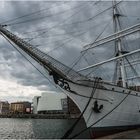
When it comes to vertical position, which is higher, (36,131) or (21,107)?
(21,107)

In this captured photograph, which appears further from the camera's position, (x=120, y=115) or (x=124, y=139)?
(x=120, y=115)

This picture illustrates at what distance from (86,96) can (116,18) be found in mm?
12563

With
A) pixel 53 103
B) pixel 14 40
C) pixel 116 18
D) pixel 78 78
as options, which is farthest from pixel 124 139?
pixel 53 103

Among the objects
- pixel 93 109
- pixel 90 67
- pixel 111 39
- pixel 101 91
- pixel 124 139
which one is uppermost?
pixel 111 39

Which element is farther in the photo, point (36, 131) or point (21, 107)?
point (21, 107)

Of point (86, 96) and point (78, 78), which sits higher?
point (78, 78)

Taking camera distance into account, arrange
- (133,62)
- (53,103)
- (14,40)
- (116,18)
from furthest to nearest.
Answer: (53,103)
(133,62)
(116,18)
(14,40)

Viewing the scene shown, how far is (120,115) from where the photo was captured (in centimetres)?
2120

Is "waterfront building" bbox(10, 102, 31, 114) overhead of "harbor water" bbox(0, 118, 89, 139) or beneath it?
overhead

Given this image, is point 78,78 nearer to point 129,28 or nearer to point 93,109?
point 93,109

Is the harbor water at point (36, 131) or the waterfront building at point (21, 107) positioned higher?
the waterfront building at point (21, 107)

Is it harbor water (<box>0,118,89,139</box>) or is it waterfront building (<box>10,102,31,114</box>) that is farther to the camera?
waterfront building (<box>10,102,31,114</box>)

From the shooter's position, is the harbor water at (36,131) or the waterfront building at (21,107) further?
the waterfront building at (21,107)

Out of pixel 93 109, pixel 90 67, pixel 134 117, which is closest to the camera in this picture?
pixel 93 109
